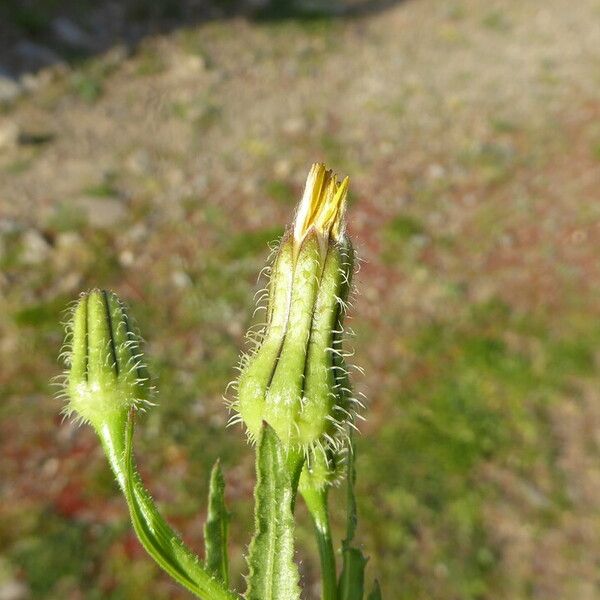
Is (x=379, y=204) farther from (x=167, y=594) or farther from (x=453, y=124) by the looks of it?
(x=167, y=594)

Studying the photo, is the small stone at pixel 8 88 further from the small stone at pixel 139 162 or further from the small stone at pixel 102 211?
the small stone at pixel 102 211

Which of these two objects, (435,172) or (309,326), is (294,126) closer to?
(435,172)

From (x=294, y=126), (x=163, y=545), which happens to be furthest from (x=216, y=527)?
(x=294, y=126)

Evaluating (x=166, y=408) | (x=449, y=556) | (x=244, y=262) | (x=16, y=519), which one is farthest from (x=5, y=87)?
(x=449, y=556)

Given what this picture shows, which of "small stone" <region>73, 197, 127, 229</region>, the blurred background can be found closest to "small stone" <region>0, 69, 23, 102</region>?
the blurred background

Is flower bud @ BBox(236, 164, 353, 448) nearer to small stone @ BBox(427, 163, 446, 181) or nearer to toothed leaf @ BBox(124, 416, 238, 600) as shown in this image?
toothed leaf @ BBox(124, 416, 238, 600)

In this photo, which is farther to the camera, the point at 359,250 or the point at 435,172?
the point at 435,172
